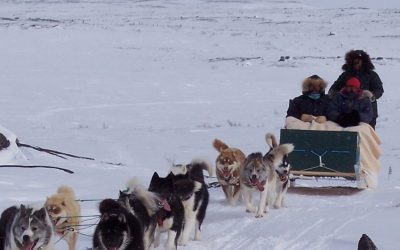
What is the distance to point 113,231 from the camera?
15.6 feet

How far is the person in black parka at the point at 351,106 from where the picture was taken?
27.4 feet

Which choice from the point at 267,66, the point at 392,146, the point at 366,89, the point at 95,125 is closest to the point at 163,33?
the point at 267,66

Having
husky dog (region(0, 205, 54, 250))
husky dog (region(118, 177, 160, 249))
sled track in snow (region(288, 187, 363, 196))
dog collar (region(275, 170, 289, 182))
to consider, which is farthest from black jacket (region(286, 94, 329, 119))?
husky dog (region(0, 205, 54, 250))

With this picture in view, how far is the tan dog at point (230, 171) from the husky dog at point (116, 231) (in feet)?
9.09

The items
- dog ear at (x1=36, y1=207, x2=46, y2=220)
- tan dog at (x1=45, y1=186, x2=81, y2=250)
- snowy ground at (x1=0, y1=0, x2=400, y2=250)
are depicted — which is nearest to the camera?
dog ear at (x1=36, y1=207, x2=46, y2=220)

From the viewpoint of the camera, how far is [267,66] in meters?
25.2

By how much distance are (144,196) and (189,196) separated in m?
0.92

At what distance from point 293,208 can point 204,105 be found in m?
10.7

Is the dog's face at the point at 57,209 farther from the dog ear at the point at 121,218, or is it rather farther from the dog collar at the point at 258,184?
the dog collar at the point at 258,184

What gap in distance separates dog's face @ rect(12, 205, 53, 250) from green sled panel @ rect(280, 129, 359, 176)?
12.0 feet

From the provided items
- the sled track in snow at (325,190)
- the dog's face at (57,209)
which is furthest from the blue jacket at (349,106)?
the dog's face at (57,209)

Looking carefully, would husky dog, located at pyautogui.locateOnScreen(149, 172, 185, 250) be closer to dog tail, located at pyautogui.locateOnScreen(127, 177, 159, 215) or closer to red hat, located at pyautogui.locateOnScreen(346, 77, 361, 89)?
dog tail, located at pyautogui.locateOnScreen(127, 177, 159, 215)

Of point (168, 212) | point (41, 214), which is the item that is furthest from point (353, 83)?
point (41, 214)

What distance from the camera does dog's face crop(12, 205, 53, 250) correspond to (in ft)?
15.6
